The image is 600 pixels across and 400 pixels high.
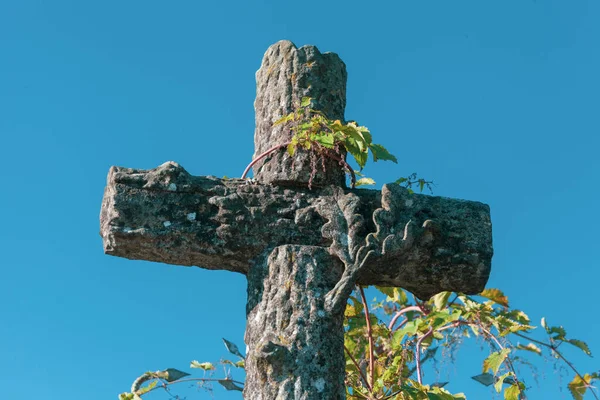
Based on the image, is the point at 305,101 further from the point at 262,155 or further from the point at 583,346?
the point at 583,346

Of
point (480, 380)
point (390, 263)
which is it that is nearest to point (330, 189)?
point (390, 263)

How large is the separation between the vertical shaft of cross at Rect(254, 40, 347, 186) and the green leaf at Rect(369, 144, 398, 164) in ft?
0.64

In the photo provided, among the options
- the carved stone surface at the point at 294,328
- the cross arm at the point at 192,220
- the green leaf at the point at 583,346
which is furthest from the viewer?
the green leaf at the point at 583,346

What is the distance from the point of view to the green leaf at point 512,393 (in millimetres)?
4305

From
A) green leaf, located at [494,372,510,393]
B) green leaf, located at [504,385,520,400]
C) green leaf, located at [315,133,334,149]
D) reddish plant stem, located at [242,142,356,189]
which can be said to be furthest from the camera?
green leaf, located at [504,385,520,400]

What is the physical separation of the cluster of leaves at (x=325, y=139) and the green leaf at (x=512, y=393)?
4.62 ft

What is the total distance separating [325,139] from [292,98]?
414 mm

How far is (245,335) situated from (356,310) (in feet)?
4.96

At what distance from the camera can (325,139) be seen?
13.0 feet

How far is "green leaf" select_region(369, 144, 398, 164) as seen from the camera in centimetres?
416

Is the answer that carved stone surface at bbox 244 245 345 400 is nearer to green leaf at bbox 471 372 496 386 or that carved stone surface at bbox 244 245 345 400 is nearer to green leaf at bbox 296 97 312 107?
green leaf at bbox 296 97 312 107

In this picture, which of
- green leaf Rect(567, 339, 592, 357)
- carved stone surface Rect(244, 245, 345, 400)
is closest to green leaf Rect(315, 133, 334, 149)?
carved stone surface Rect(244, 245, 345, 400)

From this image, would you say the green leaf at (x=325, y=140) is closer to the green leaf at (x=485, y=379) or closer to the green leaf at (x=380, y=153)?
the green leaf at (x=380, y=153)

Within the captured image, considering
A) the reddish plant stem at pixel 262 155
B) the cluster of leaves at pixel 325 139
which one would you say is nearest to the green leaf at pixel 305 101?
the cluster of leaves at pixel 325 139
